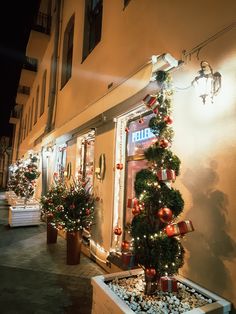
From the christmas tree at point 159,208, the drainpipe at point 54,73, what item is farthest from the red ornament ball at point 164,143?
the drainpipe at point 54,73

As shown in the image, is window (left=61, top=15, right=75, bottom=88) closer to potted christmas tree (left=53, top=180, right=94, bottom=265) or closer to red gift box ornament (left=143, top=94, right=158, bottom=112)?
potted christmas tree (left=53, top=180, right=94, bottom=265)

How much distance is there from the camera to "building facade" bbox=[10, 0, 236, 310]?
110 inches

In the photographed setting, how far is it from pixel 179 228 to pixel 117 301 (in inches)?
37.8

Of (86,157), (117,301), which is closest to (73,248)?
(86,157)

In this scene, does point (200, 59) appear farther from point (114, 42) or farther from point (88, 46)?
point (88, 46)

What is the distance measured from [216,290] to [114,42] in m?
4.88

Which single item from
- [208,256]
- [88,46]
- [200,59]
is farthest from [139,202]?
[88,46]

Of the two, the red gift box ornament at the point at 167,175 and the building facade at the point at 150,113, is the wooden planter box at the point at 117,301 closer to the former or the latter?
the building facade at the point at 150,113

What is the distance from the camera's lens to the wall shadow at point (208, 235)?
2705 millimetres

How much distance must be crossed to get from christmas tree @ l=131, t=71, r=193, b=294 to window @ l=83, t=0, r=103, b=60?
4911 millimetres

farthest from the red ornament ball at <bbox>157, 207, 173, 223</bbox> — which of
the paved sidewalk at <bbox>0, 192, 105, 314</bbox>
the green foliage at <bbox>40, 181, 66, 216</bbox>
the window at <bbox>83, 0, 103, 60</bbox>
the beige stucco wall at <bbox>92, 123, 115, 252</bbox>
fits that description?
the window at <bbox>83, 0, 103, 60</bbox>

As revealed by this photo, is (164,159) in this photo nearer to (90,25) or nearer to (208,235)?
(208,235)

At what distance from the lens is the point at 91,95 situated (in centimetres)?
662

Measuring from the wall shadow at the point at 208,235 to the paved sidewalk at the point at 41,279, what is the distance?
1.72 metres
